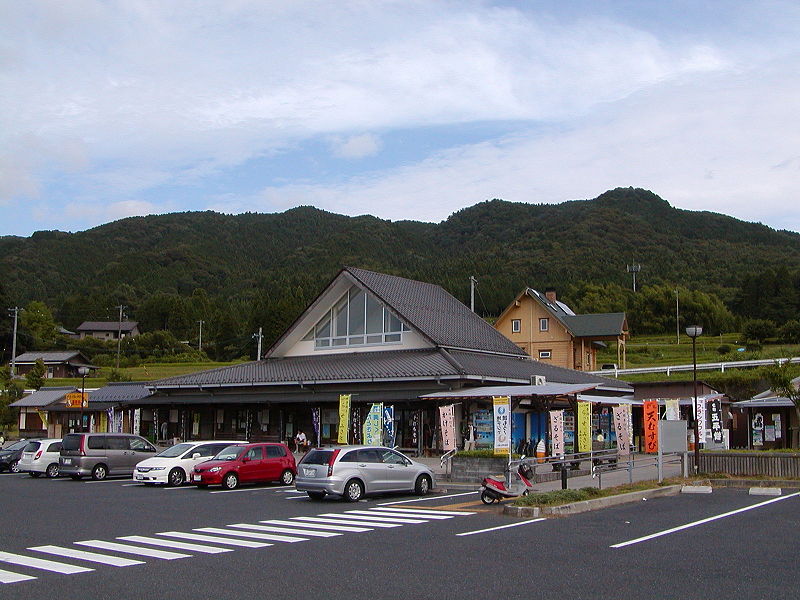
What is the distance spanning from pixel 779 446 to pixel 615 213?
113402 mm

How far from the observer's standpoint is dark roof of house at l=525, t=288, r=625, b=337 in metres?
53.6

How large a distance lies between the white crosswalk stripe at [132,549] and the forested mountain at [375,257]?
67.6 metres

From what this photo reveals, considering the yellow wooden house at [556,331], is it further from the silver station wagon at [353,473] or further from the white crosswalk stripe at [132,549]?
the white crosswalk stripe at [132,549]

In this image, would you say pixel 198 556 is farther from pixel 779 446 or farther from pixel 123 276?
pixel 123 276

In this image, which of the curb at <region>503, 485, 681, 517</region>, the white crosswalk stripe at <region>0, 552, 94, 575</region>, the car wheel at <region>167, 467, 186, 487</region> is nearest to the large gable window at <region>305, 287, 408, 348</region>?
the car wheel at <region>167, 467, 186, 487</region>

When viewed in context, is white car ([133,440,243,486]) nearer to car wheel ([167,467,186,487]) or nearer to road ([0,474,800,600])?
car wheel ([167,467,186,487])

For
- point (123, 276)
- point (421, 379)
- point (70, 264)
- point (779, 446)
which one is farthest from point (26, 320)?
point (779, 446)

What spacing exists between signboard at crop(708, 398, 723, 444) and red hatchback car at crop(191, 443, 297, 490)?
60.0ft

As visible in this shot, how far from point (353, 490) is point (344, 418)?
408 inches

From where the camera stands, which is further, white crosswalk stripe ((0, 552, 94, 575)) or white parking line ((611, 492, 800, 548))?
white parking line ((611, 492, 800, 548))

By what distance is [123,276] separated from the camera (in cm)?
13238

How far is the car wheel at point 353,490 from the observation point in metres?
18.2

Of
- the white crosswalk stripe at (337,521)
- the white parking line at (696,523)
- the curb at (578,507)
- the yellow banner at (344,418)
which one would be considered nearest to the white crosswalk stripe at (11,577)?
the white crosswalk stripe at (337,521)

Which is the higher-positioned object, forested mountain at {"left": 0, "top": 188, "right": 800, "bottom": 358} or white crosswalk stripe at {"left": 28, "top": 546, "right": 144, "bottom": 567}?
forested mountain at {"left": 0, "top": 188, "right": 800, "bottom": 358}
